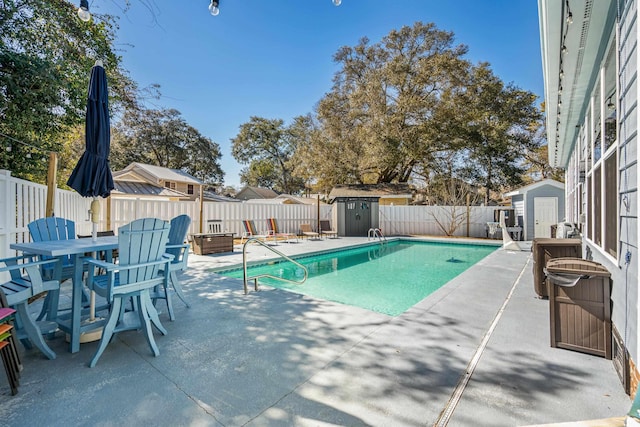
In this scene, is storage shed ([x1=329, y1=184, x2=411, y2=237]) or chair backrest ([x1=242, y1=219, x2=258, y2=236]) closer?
chair backrest ([x1=242, y1=219, x2=258, y2=236])

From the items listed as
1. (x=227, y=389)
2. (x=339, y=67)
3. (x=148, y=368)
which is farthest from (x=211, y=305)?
→ (x=339, y=67)

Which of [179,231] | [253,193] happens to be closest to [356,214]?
[179,231]

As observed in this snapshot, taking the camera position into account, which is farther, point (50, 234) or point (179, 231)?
point (179, 231)

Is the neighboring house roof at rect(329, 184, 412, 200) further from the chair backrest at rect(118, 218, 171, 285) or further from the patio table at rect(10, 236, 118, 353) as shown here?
the patio table at rect(10, 236, 118, 353)

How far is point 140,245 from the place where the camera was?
8.54 ft

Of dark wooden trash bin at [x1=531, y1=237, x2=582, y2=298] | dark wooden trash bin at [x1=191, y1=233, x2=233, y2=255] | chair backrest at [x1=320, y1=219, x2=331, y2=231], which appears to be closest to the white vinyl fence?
chair backrest at [x1=320, y1=219, x2=331, y2=231]

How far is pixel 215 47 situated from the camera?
9.73 m

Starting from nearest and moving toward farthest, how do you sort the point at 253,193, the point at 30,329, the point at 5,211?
the point at 30,329 < the point at 5,211 < the point at 253,193

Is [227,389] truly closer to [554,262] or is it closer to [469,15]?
[554,262]

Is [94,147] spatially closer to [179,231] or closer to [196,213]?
[179,231]

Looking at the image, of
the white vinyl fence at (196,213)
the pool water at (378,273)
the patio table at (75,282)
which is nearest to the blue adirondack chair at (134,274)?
Result: the patio table at (75,282)

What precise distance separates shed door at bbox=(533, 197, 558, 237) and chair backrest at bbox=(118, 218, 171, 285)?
1428cm

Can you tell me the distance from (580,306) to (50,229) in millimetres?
5587

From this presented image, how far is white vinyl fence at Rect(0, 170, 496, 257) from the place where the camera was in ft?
13.0
